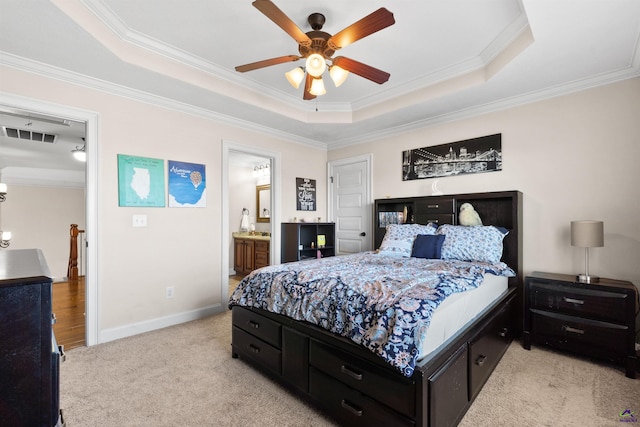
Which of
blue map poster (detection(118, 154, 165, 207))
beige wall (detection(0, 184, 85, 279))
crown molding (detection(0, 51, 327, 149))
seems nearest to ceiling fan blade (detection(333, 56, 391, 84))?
crown molding (detection(0, 51, 327, 149))

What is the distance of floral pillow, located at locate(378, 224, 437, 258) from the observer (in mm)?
3318

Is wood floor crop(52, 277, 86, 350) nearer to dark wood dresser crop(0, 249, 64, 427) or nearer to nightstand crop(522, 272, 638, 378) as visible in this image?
dark wood dresser crop(0, 249, 64, 427)

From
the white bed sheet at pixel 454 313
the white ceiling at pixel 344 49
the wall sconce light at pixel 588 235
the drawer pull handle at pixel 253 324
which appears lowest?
the drawer pull handle at pixel 253 324

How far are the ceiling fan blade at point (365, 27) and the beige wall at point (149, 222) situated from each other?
86.4 inches

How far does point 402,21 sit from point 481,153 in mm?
1876

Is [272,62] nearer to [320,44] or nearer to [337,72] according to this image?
[320,44]

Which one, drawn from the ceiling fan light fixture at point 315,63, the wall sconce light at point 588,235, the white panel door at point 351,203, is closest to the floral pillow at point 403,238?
the white panel door at point 351,203

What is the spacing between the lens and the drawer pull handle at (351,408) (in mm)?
1595

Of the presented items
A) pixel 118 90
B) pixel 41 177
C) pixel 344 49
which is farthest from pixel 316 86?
pixel 41 177

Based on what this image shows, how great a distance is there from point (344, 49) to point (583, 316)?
309 cm

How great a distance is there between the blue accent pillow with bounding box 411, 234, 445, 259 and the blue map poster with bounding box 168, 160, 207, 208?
8.37 feet

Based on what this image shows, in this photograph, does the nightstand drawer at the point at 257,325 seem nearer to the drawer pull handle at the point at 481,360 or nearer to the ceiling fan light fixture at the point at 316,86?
the drawer pull handle at the point at 481,360

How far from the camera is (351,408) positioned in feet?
5.35

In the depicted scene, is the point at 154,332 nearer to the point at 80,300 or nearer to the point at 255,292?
the point at 255,292
